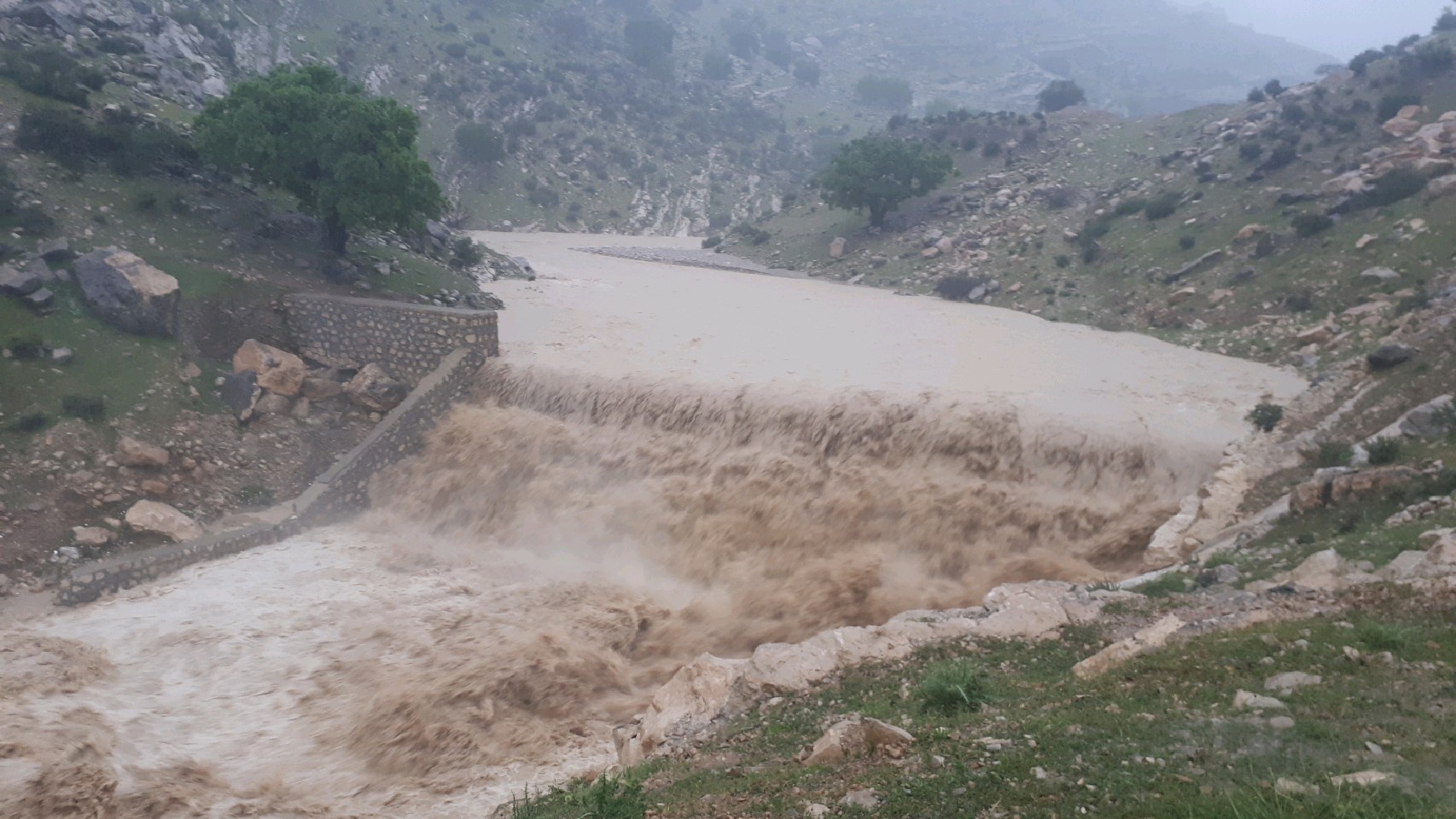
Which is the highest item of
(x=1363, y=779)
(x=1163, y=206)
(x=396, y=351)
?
(x=1163, y=206)

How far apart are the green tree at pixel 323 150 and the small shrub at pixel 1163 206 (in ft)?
93.2

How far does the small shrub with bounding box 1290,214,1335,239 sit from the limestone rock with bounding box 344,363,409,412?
92.4ft

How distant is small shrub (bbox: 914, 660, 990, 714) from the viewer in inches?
303

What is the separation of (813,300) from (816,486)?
1875 cm

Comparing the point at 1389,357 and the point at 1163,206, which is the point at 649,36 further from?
the point at 1389,357

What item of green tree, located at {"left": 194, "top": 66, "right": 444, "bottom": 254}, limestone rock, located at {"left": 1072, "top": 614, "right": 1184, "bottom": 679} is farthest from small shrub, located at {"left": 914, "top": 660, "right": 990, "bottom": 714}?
green tree, located at {"left": 194, "top": 66, "right": 444, "bottom": 254}

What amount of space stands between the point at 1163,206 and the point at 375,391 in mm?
31484

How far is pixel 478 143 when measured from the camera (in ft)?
210

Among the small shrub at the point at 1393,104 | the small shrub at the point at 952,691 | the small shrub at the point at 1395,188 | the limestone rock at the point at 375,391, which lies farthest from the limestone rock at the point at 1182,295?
the small shrub at the point at 952,691

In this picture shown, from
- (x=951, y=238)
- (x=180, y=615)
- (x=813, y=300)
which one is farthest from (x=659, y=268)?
(x=180, y=615)

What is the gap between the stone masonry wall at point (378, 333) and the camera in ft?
72.3

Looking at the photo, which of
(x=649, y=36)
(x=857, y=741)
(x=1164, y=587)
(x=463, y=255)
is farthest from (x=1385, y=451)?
(x=649, y=36)

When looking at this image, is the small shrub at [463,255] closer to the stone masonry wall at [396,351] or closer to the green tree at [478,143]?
the stone masonry wall at [396,351]

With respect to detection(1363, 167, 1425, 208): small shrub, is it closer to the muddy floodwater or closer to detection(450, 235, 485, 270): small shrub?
the muddy floodwater
